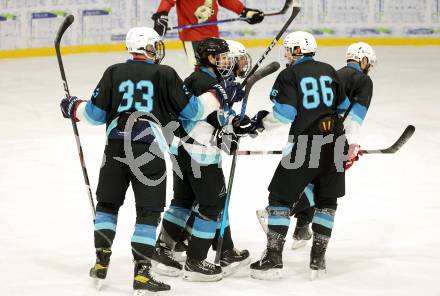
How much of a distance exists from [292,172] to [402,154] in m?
3.17

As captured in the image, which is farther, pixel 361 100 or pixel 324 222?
pixel 361 100

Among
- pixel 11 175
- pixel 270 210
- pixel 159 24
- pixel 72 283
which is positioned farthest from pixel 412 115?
pixel 72 283

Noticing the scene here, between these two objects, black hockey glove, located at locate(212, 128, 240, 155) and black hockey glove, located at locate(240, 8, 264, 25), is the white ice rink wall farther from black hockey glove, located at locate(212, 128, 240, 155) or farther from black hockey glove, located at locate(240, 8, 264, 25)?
black hockey glove, located at locate(212, 128, 240, 155)

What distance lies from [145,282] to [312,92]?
1.26 m

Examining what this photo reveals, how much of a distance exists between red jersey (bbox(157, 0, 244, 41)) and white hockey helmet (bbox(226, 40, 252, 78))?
3.22 metres

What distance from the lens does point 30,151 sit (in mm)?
8156

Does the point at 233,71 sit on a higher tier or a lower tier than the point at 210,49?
lower

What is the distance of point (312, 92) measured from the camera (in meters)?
4.95

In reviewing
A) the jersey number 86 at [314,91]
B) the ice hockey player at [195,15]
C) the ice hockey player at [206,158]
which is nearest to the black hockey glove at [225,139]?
the ice hockey player at [206,158]

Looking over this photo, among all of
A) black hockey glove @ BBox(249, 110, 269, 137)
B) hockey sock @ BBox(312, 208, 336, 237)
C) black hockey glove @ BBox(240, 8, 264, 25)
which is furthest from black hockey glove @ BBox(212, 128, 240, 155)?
black hockey glove @ BBox(240, 8, 264, 25)

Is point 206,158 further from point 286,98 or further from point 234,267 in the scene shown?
point 234,267

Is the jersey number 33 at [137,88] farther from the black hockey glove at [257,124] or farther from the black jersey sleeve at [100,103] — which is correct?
the black hockey glove at [257,124]

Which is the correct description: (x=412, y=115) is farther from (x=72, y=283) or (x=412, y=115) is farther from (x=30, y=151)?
(x=72, y=283)

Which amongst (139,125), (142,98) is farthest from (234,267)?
(142,98)
